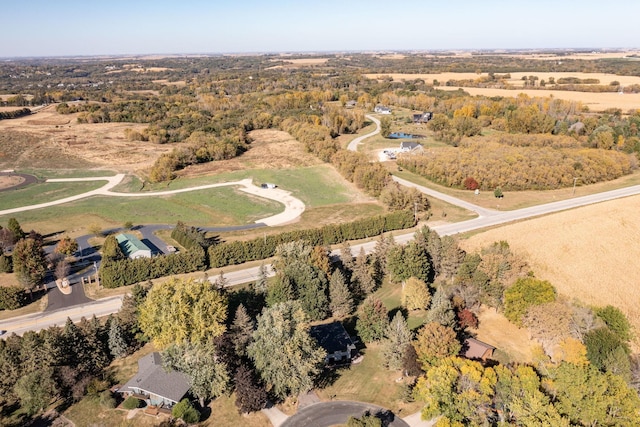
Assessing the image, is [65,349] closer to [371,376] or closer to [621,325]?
[371,376]

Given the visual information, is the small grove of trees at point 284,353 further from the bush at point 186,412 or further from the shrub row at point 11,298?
the shrub row at point 11,298

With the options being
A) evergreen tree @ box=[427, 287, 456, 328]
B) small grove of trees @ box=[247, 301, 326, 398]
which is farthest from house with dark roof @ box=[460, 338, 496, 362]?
small grove of trees @ box=[247, 301, 326, 398]

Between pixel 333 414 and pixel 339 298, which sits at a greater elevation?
pixel 339 298

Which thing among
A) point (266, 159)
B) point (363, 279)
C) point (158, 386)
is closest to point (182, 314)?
point (158, 386)

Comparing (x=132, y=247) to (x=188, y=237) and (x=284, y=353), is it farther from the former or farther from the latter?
(x=284, y=353)

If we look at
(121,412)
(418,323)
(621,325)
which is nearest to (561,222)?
(621,325)

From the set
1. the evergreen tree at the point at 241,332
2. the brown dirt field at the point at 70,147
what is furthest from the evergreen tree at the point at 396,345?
the brown dirt field at the point at 70,147

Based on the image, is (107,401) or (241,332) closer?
(107,401)
